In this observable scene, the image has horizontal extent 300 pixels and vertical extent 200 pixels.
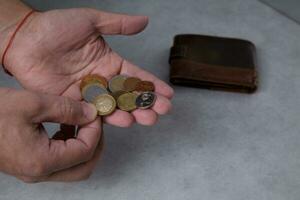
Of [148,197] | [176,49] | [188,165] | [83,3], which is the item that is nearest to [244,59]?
[176,49]

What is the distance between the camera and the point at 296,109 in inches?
42.5

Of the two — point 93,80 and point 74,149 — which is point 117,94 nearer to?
point 93,80

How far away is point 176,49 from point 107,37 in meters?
0.25

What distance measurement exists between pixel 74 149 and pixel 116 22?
325 mm

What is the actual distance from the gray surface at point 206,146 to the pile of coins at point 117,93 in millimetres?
167

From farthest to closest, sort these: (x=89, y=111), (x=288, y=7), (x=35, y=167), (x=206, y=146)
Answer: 1. (x=288, y=7)
2. (x=206, y=146)
3. (x=89, y=111)
4. (x=35, y=167)

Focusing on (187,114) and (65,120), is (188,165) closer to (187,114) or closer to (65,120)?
(187,114)

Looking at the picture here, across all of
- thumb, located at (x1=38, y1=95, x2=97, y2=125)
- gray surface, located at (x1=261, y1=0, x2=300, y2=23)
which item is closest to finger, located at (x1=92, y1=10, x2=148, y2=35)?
thumb, located at (x1=38, y1=95, x2=97, y2=125)

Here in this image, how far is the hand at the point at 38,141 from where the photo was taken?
0.66 m

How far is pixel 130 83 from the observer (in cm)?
88

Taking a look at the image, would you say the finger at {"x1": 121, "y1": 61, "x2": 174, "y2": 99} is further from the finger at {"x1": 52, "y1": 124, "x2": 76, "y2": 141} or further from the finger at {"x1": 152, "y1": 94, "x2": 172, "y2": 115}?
the finger at {"x1": 52, "y1": 124, "x2": 76, "y2": 141}

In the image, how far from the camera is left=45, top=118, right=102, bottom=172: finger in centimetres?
68

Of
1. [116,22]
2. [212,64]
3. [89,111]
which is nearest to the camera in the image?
[89,111]

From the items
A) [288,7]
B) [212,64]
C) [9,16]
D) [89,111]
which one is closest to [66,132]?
[89,111]
